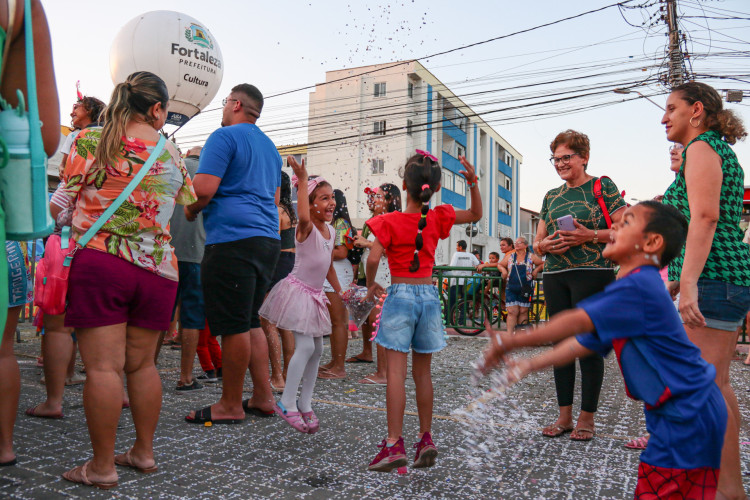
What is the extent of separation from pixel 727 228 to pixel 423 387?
5.62ft

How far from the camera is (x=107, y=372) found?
2648mm

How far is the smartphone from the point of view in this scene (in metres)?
3.77

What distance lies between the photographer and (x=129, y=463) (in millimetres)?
2836

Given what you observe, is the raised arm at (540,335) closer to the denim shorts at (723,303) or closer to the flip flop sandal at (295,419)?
the denim shorts at (723,303)

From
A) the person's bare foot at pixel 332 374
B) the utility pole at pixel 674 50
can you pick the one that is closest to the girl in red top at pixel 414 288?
the person's bare foot at pixel 332 374

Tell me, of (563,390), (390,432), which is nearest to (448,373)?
(563,390)

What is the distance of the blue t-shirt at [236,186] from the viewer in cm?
372

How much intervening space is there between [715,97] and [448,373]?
4174 millimetres

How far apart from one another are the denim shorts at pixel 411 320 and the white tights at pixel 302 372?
2.53 ft

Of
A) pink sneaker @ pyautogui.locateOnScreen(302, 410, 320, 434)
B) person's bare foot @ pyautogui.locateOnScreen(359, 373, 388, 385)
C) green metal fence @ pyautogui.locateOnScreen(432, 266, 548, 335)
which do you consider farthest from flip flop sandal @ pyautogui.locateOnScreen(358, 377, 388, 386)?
green metal fence @ pyautogui.locateOnScreen(432, 266, 548, 335)

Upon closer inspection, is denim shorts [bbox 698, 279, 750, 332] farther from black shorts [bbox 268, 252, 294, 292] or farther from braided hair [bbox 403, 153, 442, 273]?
black shorts [bbox 268, 252, 294, 292]

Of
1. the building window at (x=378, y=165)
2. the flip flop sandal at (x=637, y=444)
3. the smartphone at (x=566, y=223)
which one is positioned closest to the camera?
the flip flop sandal at (x=637, y=444)

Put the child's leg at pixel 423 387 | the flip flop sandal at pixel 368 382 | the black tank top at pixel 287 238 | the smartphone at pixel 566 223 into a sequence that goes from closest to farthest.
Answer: the child's leg at pixel 423 387 → the smartphone at pixel 566 223 → the flip flop sandal at pixel 368 382 → the black tank top at pixel 287 238

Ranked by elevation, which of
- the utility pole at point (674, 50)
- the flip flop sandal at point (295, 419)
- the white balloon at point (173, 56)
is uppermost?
the utility pole at point (674, 50)
